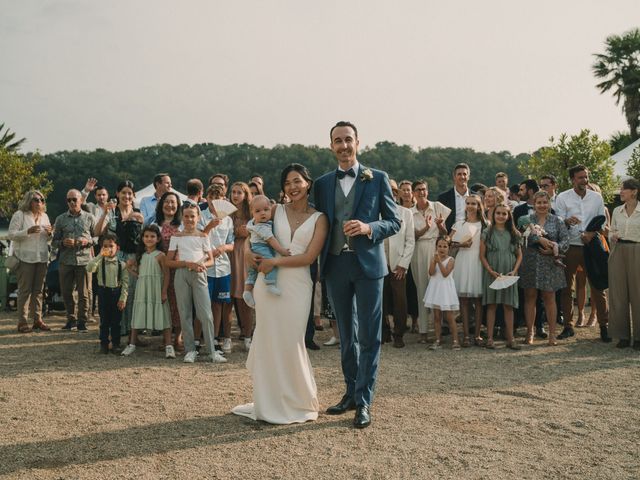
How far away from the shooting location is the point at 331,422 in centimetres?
484

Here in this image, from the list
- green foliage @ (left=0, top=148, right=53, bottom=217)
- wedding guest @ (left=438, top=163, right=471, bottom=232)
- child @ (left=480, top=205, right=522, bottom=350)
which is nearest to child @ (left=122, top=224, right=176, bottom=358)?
child @ (left=480, top=205, right=522, bottom=350)

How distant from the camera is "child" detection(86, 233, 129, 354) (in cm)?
772

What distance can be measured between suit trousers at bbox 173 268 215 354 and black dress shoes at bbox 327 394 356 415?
262cm

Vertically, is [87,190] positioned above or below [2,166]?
below

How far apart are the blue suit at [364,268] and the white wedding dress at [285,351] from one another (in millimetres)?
228

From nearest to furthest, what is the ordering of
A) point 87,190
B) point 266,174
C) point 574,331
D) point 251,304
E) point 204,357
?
point 251,304, point 204,357, point 574,331, point 87,190, point 266,174

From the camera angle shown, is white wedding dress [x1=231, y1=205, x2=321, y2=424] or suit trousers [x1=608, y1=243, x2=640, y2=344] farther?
suit trousers [x1=608, y1=243, x2=640, y2=344]

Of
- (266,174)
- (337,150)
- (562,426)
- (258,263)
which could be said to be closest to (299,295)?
(258,263)

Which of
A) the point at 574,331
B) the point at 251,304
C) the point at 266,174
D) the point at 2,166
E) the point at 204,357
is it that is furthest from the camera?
the point at 266,174

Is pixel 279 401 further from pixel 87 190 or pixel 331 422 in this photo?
pixel 87 190

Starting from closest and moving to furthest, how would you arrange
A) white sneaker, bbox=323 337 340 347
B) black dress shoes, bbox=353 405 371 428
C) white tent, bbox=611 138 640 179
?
black dress shoes, bbox=353 405 371 428 → white sneaker, bbox=323 337 340 347 → white tent, bbox=611 138 640 179

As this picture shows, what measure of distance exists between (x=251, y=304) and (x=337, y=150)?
1429mm

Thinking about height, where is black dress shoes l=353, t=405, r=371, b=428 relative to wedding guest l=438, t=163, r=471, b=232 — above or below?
below

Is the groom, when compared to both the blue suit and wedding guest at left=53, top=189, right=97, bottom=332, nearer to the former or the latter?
the blue suit
